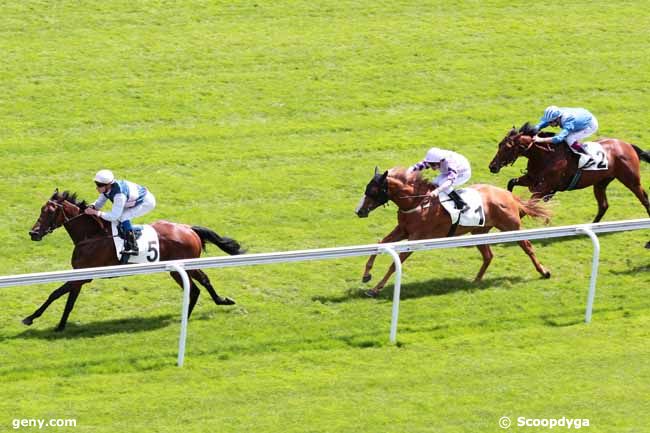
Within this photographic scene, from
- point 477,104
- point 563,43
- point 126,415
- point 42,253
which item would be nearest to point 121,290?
point 42,253

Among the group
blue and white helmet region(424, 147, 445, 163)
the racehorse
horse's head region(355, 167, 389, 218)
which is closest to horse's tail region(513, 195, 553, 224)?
the racehorse

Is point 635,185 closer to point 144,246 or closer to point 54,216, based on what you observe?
point 144,246

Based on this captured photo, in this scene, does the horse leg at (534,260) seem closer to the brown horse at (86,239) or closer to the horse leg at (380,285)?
the horse leg at (380,285)

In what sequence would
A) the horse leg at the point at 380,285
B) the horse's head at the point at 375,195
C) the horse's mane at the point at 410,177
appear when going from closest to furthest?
1. the horse leg at the point at 380,285
2. the horse's head at the point at 375,195
3. the horse's mane at the point at 410,177

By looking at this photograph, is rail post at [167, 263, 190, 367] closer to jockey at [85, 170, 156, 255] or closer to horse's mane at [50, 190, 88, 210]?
jockey at [85, 170, 156, 255]

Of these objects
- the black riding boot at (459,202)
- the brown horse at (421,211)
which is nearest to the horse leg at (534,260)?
the brown horse at (421,211)

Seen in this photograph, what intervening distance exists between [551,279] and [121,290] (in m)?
4.18

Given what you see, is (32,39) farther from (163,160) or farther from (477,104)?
(477,104)

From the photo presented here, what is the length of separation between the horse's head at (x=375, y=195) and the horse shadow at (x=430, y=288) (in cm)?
77

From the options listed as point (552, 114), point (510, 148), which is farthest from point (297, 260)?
point (552, 114)

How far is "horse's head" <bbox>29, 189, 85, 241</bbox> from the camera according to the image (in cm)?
1280

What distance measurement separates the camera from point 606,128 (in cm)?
1861

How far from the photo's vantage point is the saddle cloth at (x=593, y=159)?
51.2 ft

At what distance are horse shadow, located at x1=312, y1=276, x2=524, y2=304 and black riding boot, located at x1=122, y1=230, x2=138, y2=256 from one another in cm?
179
